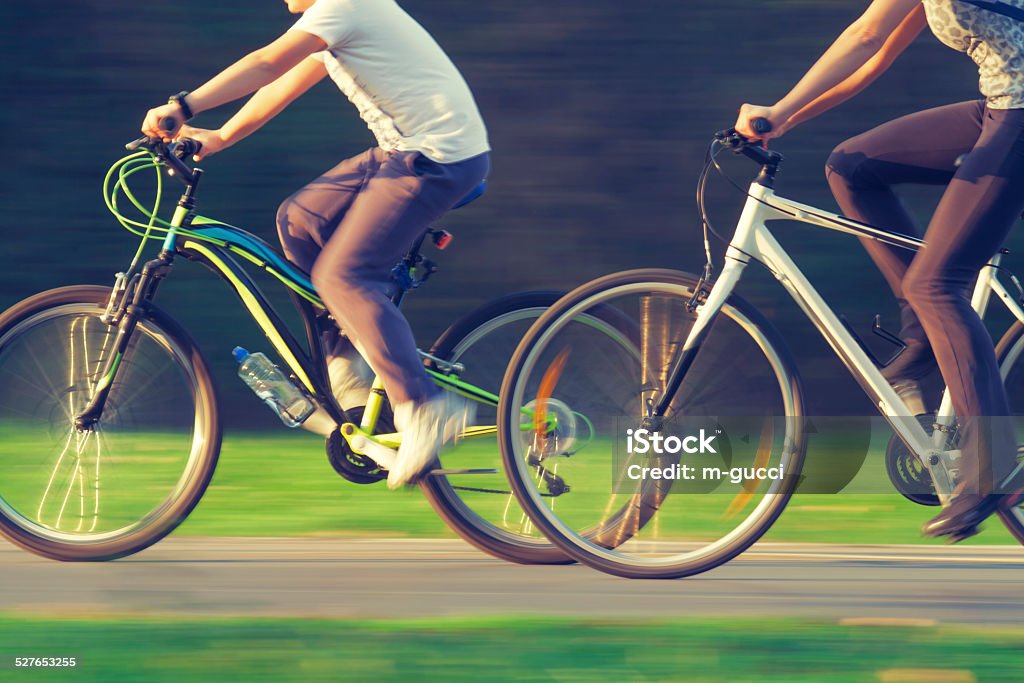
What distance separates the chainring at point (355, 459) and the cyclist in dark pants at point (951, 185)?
1.39 meters

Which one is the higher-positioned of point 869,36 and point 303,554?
point 869,36

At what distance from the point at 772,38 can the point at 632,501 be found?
3170 millimetres

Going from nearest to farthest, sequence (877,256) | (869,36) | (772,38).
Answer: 1. (869,36)
2. (877,256)
3. (772,38)

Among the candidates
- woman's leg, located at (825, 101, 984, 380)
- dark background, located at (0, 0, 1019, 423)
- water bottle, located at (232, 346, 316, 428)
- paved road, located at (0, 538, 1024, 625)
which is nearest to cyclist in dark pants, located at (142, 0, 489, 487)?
water bottle, located at (232, 346, 316, 428)

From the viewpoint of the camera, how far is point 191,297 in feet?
22.8

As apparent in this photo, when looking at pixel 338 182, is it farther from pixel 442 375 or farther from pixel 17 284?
pixel 17 284

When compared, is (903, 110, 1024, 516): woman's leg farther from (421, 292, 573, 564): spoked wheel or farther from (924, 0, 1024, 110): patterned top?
(421, 292, 573, 564): spoked wheel

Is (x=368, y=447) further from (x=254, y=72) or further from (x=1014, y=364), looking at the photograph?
(x=1014, y=364)

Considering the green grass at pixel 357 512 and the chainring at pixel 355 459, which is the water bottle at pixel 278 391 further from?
the green grass at pixel 357 512

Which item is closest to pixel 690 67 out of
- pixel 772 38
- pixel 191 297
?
pixel 772 38

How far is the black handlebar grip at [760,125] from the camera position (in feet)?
13.8

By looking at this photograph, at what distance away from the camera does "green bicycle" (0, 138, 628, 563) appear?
4570 mm

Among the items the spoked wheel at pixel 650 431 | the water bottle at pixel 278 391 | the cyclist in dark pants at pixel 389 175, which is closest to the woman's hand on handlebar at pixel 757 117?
the spoked wheel at pixel 650 431

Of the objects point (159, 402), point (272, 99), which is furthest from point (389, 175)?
point (159, 402)
